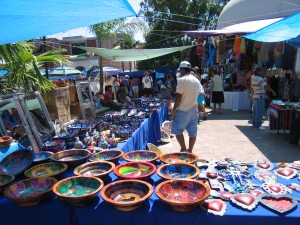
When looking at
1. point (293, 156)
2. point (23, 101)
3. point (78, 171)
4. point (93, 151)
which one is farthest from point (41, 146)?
point (293, 156)

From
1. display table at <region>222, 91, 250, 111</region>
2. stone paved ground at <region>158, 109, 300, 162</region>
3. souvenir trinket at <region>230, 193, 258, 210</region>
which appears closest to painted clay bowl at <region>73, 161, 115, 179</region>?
souvenir trinket at <region>230, 193, 258, 210</region>

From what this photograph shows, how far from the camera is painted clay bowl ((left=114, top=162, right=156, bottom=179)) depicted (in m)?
2.07

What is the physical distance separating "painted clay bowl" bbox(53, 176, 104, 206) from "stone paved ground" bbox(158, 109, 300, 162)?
298cm

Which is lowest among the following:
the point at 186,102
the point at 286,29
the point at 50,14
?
the point at 186,102

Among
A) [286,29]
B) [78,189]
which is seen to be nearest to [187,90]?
[286,29]

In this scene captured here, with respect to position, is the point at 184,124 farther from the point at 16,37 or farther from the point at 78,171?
the point at 16,37

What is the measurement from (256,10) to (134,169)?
424 inches

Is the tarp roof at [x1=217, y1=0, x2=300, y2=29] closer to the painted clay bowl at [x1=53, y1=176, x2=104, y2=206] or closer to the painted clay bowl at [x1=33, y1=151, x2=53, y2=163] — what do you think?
the painted clay bowl at [x1=33, y1=151, x2=53, y2=163]

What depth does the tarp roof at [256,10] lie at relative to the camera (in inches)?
386

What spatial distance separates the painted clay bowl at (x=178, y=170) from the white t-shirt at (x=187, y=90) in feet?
6.35

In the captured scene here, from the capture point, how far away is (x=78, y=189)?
1912mm

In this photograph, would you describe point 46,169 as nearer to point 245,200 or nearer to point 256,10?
point 245,200

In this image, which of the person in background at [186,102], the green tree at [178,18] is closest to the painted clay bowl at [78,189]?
the person in background at [186,102]

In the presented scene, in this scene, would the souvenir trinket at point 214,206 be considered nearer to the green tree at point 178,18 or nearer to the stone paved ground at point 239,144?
the stone paved ground at point 239,144
